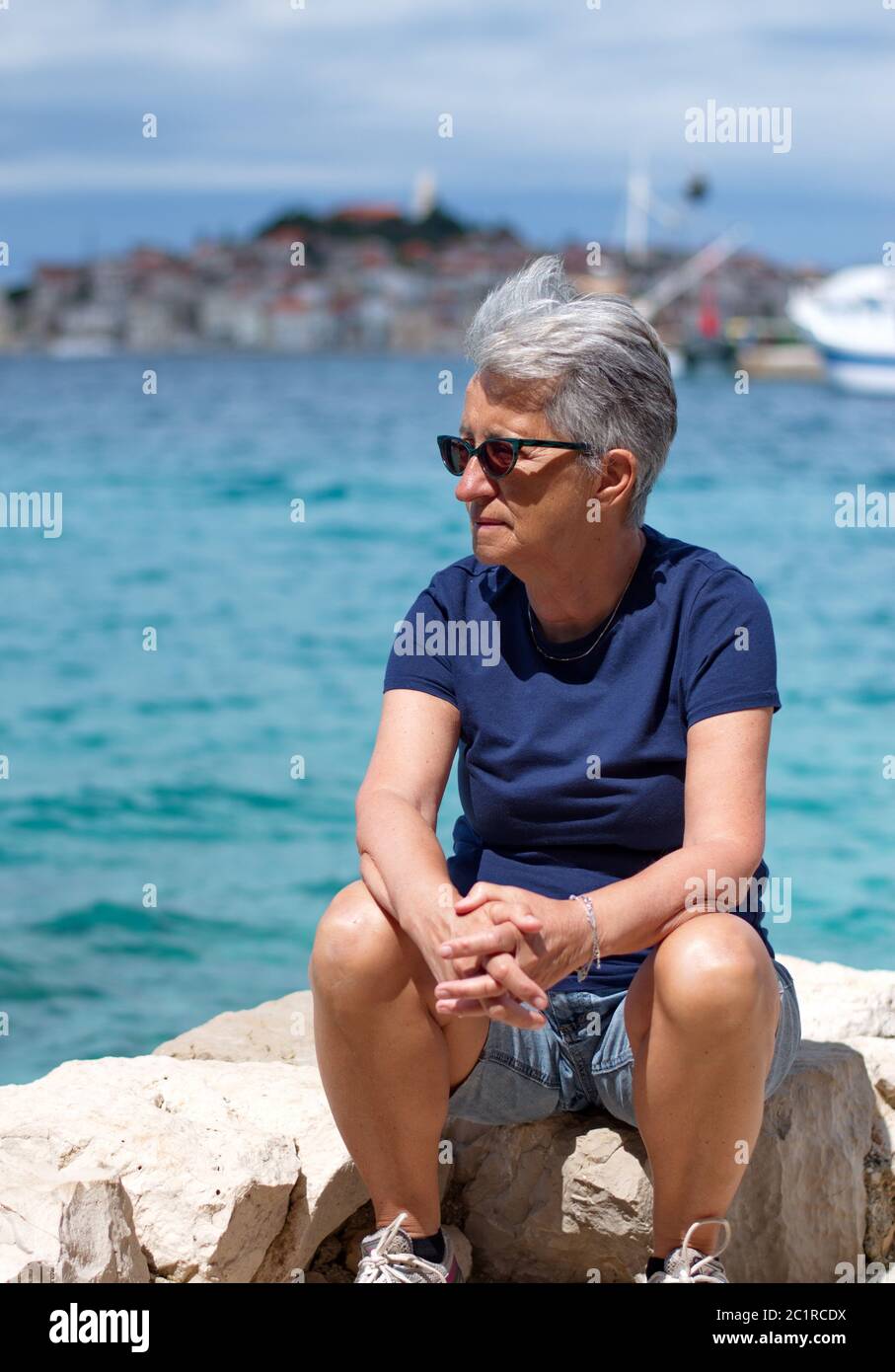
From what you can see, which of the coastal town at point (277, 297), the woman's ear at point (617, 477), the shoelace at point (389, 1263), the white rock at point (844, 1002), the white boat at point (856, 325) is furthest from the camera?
the coastal town at point (277, 297)

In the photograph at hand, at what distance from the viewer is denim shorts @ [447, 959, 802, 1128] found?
2.24 metres

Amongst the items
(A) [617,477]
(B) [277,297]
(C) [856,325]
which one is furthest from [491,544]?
(B) [277,297]

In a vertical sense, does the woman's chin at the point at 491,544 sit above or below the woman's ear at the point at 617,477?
below

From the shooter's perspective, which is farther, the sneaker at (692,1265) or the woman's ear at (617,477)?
the woman's ear at (617,477)

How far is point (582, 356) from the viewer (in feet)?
7.27

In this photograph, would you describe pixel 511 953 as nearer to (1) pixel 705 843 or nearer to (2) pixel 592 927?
(2) pixel 592 927

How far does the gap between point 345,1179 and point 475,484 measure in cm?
108

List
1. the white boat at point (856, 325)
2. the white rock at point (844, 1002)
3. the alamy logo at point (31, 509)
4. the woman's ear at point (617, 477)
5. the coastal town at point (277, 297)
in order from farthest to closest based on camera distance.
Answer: the coastal town at point (277, 297)
the white boat at point (856, 325)
the alamy logo at point (31, 509)
the white rock at point (844, 1002)
the woman's ear at point (617, 477)

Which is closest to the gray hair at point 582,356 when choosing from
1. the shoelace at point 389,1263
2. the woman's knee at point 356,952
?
the woman's knee at point 356,952

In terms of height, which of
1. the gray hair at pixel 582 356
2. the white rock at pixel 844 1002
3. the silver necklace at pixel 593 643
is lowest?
the white rock at pixel 844 1002

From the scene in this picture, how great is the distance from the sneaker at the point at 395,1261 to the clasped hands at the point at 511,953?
0.38 metres

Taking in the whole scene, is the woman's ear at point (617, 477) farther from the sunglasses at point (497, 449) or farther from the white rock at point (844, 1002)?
the white rock at point (844, 1002)

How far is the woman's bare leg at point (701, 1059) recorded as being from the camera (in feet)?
6.48

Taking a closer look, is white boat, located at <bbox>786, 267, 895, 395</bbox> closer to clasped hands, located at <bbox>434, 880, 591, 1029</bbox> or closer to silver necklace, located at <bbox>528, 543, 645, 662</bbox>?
silver necklace, located at <bbox>528, 543, 645, 662</bbox>
